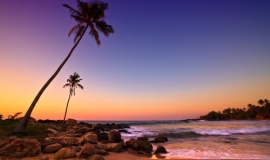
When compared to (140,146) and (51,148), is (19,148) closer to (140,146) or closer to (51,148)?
(51,148)

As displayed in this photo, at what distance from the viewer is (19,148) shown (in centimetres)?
822

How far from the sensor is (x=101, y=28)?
22.3 m

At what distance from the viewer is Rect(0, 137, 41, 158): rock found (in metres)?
8.02

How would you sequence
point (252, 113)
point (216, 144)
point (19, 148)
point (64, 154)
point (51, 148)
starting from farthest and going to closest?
1. point (252, 113)
2. point (216, 144)
3. point (51, 148)
4. point (64, 154)
5. point (19, 148)

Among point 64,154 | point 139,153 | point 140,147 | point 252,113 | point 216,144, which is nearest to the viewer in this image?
point 64,154

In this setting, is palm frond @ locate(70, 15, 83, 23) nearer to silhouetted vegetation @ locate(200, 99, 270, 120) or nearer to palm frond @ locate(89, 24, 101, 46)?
palm frond @ locate(89, 24, 101, 46)

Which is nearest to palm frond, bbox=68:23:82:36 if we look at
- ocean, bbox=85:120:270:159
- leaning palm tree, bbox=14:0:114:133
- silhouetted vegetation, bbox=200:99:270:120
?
leaning palm tree, bbox=14:0:114:133

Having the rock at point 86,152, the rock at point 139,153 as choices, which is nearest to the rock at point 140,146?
the rock at point 139,153

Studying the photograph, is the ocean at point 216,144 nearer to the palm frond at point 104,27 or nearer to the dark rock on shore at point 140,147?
the dark rock on shore at point 140,147

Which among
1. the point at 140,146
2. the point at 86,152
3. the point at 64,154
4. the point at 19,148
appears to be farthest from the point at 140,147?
the point at 19,148

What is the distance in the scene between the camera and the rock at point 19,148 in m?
8.02

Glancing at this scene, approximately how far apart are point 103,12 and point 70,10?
3.59 m

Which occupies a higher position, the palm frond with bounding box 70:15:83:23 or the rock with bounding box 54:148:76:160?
the palm frond with bounding box 70:15:83:23

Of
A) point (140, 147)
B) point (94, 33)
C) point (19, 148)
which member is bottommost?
point (140, 147)
